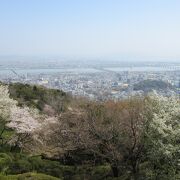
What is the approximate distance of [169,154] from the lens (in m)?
16.7

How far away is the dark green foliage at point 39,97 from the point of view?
160 feet

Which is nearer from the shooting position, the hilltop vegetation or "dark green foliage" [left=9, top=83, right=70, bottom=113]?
the hilltop vegetation

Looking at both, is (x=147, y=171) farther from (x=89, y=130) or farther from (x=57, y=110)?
(x=57, y=110)

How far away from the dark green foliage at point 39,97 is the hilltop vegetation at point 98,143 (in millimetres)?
17817

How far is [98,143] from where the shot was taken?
21219 mm

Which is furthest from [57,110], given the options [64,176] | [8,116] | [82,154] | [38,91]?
[64,176]

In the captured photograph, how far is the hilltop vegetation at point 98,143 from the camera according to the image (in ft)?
58.3

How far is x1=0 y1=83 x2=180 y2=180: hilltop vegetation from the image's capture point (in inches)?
700

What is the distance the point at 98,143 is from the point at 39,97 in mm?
33706

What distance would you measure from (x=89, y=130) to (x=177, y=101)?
520 centimetres

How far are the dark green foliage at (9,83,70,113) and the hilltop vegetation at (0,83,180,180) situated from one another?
17.8 meters

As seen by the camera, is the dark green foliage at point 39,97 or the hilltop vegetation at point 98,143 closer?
the hilltop vegetation at point 98,143

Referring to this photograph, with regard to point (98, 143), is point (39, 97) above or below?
below

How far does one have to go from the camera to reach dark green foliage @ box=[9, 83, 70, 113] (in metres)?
48.8
